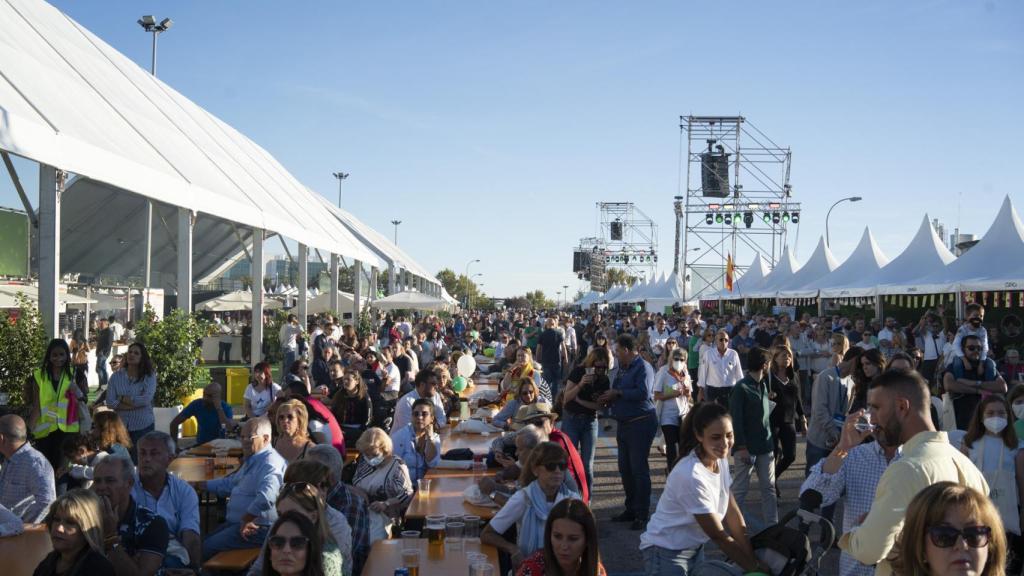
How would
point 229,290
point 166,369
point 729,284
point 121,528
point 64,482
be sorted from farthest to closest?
point 729,284
point 229,290
point 166,369
point 64,482
point 121,528

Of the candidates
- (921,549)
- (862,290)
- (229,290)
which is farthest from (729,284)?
(921,549)

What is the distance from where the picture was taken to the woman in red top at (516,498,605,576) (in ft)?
13.0

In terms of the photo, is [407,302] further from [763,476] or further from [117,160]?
[763,476]

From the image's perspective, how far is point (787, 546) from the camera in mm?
3992

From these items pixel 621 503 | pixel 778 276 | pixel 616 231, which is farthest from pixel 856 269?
pixel 616 231

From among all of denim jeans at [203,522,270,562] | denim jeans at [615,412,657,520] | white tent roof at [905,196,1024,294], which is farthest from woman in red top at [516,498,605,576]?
white tent roof at [905,196,1024,294]

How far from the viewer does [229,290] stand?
3403cm

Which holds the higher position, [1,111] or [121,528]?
[1,111]

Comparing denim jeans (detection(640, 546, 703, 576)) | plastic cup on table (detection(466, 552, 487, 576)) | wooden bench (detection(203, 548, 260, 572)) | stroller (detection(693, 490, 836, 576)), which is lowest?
wooden bench (detection(203, 548, 260, 572))

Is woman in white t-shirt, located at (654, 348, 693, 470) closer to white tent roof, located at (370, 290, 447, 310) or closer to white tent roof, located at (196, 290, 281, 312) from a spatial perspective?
white tent roof, located at (370, 290, 447, 310)

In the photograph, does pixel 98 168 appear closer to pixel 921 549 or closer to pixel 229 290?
pixel 921 549

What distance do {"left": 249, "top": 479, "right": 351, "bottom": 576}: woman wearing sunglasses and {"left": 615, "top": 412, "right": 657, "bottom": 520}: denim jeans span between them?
4193mm

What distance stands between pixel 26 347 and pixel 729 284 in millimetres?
33544

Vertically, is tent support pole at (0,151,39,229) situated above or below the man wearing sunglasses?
above
